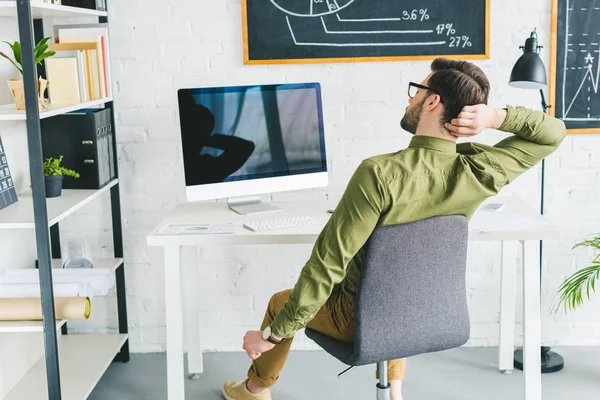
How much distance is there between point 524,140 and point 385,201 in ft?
2.20

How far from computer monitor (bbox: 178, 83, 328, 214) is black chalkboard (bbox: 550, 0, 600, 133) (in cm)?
104

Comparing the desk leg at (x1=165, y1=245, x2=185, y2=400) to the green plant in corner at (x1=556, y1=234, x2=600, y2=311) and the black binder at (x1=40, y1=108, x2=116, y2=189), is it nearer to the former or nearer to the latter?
the black binder at (x1=40, y1=108, x2=116, y2=189)

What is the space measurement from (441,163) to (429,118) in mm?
132

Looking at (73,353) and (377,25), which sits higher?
(377,25)

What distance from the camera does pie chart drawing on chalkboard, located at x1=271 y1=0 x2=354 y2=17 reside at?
10.3 ft

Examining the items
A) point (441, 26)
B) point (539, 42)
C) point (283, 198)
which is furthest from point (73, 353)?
point (539, 42)

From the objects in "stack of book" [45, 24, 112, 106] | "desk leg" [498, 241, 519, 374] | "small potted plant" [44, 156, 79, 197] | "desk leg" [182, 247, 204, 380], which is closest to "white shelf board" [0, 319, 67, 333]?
"small potted plant" [44, 156, 79, 197]

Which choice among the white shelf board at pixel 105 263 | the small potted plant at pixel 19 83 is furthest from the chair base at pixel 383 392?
the small potted plant at pixel 19 83

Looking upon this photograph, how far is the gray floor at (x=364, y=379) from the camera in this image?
2979mm

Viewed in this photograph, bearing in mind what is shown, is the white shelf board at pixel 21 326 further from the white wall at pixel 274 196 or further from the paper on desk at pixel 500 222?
the paper on desk at pixel 500 222

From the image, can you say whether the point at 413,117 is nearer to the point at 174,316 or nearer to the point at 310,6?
the point at 174,316

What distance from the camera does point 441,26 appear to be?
10.4 feet

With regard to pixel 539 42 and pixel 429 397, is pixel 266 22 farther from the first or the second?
pixel 429 397

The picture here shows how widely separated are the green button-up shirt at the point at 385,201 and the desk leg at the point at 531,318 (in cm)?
47
